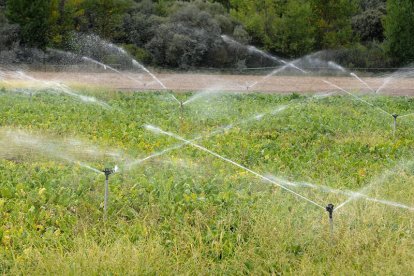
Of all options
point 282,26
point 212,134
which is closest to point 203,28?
point 282,26

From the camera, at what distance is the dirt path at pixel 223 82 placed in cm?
1958

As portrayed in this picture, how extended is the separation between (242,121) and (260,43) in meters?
18.1

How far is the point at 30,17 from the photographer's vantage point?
26.0 metres

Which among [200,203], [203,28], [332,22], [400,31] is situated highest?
[332,22]

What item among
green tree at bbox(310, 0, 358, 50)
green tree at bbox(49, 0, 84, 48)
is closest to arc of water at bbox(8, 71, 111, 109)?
green tree at bbox(49, 0, 84, 48)

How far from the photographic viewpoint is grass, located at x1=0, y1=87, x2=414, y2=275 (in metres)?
4.81

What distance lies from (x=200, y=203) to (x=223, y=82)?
16.1 m

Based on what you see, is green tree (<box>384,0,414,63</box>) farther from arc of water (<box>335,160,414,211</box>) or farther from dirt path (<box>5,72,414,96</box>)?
arc of water (<box>335,160,414,211</box>)

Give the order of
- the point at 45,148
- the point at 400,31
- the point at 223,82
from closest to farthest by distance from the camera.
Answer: the point at 45,148, the point at 223,82, the point at 400,31

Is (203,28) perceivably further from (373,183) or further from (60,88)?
(373,183)

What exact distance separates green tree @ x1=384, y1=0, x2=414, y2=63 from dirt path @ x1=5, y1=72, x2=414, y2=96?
2564mm

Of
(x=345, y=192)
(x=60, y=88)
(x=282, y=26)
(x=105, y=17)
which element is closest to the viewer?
(x=345, y=192)

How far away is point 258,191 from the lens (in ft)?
21.8

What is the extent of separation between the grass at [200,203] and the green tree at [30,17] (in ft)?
53.3
